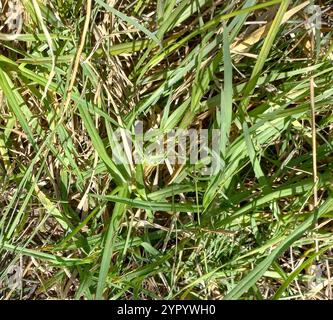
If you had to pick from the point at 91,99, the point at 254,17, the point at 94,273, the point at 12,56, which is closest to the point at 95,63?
the point at 91,99

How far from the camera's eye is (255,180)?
1.05 metres

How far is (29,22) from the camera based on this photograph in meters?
1.01

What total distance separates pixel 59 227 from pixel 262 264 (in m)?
0.48

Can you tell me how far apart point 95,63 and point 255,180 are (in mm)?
449

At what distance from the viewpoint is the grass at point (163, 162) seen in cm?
96

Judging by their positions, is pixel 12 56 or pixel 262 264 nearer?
pixel 262 264

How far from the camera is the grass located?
964 mm

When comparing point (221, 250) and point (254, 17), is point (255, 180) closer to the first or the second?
point (221, 250)

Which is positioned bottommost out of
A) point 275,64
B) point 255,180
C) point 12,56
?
point 255,180

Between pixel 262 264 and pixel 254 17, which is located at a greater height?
pixel 254 17

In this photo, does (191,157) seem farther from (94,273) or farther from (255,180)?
(94,273)

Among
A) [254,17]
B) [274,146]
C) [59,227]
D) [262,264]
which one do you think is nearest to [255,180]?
[274,146]

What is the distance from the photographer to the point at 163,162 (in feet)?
3.37

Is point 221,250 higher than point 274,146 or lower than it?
lower
